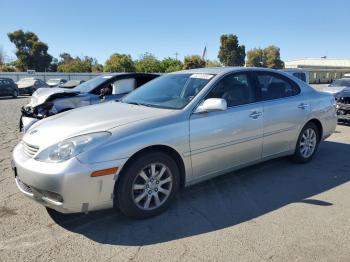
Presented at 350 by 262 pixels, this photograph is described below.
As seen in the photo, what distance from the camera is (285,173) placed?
541cm

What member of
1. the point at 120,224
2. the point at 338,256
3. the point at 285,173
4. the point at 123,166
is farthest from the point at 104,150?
the point at 285,173

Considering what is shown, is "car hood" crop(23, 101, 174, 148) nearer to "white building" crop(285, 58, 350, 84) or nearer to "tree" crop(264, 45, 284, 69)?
"white building" crop(285, 58, 350, 84)

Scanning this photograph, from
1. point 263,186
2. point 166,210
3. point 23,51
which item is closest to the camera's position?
point 166,210

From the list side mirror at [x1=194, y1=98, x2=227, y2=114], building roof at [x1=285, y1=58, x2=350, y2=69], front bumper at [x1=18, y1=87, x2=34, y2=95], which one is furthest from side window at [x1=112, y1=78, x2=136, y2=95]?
building roof at [x1=285, y1=58, x2=350, y2=69]

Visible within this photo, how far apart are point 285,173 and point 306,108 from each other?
112 centimetres

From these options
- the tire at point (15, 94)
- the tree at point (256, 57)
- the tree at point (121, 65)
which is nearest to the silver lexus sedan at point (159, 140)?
the tire at point (15, 94)

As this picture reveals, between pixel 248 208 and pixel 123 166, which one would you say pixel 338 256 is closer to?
pixel 248 208

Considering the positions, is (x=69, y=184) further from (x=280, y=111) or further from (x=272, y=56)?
(x=272, y=56)

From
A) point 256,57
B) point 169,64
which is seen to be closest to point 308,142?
point 169,64

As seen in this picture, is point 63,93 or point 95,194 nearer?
point 95,194

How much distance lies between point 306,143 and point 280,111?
103 centimetres

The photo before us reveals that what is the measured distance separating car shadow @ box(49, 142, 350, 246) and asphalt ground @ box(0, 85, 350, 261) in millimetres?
10

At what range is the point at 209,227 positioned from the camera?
3.64 m

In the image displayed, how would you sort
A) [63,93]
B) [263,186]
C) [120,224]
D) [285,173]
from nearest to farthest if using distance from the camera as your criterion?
[120,224]
[263,186]
[285,173]
[63,93]
